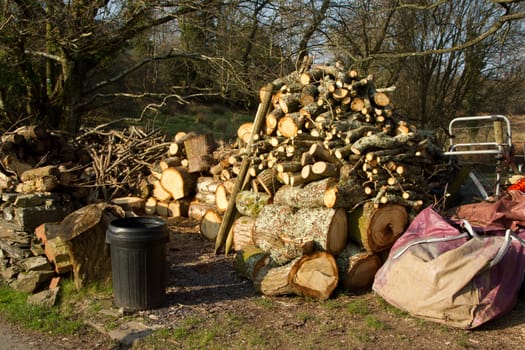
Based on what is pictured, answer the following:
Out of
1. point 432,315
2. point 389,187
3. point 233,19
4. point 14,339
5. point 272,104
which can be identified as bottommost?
point 14,339

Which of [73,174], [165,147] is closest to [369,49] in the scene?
[165,147]

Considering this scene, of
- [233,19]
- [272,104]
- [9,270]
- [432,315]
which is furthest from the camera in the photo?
[233,19]

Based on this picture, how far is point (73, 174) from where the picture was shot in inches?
343

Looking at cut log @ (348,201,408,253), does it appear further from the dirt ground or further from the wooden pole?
the wooden pole

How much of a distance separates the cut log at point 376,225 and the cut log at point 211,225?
2.62m

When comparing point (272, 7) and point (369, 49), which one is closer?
point (272, 7)

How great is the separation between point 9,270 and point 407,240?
16.4 feet

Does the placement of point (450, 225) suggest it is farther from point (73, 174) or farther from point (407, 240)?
point (73, 174)

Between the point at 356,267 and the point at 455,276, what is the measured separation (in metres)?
1.30

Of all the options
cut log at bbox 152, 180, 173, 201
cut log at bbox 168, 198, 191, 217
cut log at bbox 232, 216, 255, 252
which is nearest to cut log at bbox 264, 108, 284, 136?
cut log at bbox 232, 216, 255, 252

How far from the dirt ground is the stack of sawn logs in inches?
11.2

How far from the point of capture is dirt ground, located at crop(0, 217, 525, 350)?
14.5 feet

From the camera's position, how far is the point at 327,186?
19.3 ft

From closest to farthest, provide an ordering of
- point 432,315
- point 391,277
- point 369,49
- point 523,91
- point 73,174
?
point 432,315
point 391,277
point 73,174
point 369,49
point 523,91
